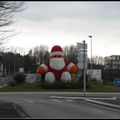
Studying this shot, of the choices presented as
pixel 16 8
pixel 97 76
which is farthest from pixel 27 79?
pixel 16 8

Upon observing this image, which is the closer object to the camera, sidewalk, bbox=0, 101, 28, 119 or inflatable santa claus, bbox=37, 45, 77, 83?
sidewalk, bbox=0, 101, 28, 119

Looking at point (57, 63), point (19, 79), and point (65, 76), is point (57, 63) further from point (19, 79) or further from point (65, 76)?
point (19, 79)

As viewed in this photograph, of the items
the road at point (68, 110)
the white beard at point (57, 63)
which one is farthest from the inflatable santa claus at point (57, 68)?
the road at point (68, 110)

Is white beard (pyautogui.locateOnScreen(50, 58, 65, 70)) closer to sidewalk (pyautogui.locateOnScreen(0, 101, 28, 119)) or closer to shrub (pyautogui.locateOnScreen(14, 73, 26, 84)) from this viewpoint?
shrub (pyautogui.locateOnScreen(14, 73, 26, 84))

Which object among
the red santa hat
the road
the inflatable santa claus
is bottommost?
the road

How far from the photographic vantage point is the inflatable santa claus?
59.7 m

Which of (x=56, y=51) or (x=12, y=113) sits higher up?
(x=56, y=51)

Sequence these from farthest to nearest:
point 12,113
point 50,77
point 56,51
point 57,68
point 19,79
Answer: point 19,79, point 56,51, point 50,77, point 57,68, point 12,113

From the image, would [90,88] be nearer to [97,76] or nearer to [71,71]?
[71,71]

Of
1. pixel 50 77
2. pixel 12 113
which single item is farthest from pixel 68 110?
pixel 50 77

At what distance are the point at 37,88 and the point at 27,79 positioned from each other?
54.0 feet

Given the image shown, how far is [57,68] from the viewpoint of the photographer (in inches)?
2349

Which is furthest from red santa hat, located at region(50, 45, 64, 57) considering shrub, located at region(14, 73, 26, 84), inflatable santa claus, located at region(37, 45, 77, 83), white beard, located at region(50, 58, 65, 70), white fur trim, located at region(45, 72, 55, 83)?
shrub, located at region(14, 73, 26, 84)

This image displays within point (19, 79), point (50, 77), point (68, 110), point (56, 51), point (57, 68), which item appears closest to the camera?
point (68, 110)
